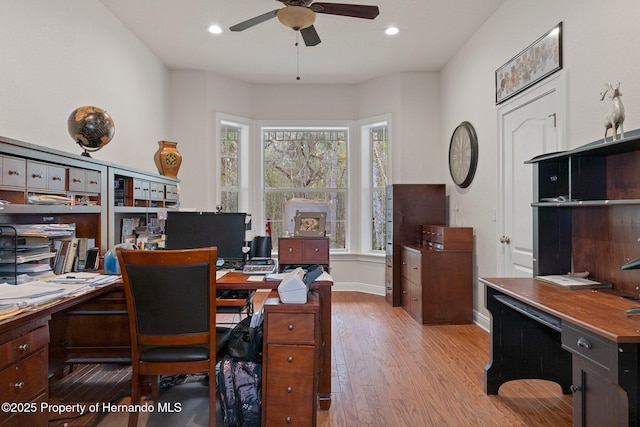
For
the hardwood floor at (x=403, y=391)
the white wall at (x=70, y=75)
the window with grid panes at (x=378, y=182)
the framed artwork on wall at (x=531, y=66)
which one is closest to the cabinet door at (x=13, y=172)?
the white wall at (x=70, y=75)

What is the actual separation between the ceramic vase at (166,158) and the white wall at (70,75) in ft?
0.79

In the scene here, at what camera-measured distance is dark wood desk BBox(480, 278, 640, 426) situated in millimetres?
1317

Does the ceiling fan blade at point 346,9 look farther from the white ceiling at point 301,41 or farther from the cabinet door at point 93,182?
the cabinet door at point 93,182

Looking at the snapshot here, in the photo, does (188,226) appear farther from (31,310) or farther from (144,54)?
(144,54)

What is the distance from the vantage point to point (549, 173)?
7.76 feet

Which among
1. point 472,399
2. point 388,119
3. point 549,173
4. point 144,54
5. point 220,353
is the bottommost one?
point 472,399

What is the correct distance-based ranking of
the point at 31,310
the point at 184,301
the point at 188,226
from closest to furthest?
the point at 31,310, the point at 184,301, the point at 188,226

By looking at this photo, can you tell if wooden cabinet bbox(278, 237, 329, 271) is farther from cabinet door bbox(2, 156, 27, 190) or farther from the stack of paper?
cabinet door bbox(2, 156, 27, 190)

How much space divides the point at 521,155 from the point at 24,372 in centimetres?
362

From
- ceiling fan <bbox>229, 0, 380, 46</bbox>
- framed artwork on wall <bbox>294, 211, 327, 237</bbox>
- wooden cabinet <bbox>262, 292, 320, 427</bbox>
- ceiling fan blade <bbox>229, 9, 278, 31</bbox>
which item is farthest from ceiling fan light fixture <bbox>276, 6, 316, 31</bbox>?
wooden cabinet <bbox>262, 292, 320, 427</bbox>

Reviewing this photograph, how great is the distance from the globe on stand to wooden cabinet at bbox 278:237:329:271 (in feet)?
5.52

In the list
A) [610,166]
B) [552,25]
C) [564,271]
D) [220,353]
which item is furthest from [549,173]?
[220,353]

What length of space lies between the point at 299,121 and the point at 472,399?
4.30 metres

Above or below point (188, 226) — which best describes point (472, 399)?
below
